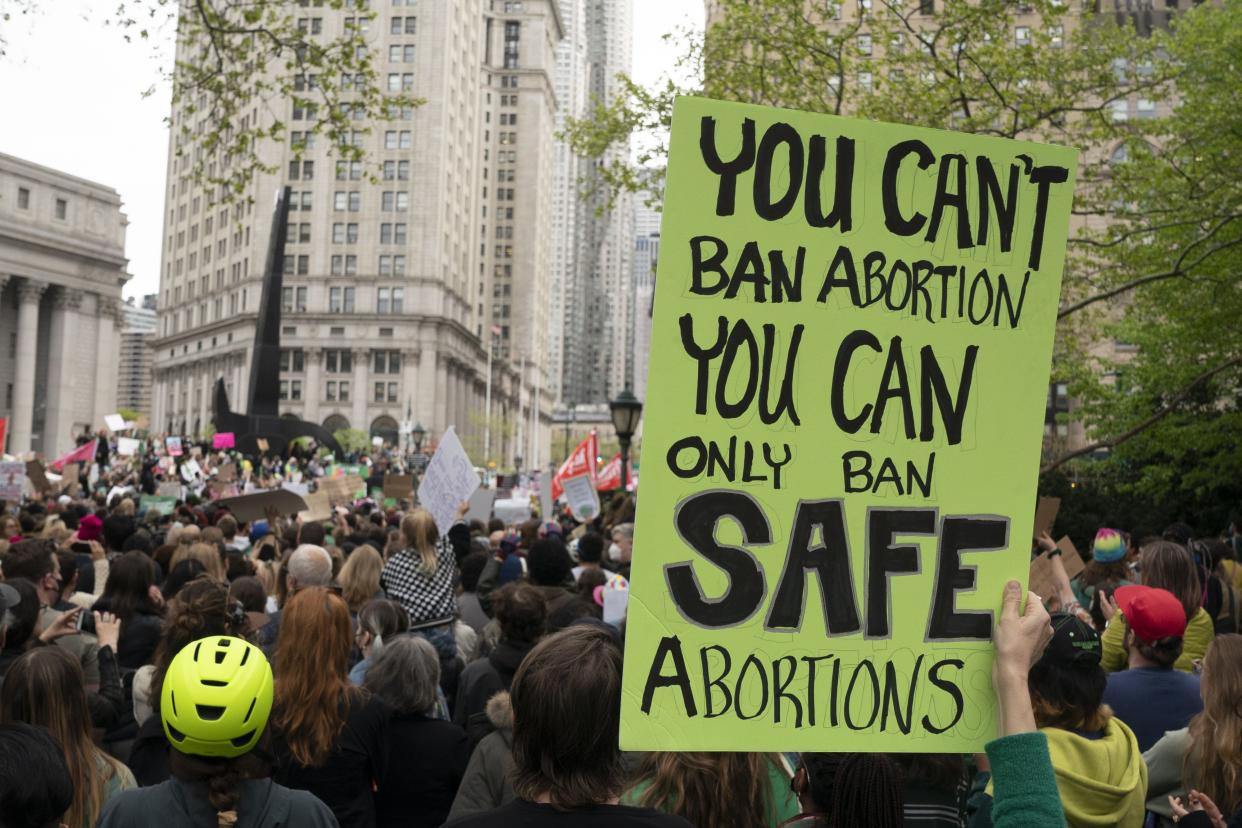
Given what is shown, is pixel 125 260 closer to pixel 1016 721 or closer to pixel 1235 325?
pixel 1235 325

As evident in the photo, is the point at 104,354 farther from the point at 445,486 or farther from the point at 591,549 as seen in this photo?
the point at 591,549

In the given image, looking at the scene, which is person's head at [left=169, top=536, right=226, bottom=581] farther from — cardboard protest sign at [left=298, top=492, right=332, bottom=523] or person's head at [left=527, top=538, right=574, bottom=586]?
cardboard protest sign at [left=298, top=492, right=332, bottom=523]

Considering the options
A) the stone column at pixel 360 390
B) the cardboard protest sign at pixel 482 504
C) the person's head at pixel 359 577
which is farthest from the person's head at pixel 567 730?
the stone column at pixel 360 390

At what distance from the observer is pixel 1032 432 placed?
2.87m

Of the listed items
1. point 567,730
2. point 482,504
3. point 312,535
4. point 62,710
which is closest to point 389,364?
point 482,504

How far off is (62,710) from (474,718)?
194cm

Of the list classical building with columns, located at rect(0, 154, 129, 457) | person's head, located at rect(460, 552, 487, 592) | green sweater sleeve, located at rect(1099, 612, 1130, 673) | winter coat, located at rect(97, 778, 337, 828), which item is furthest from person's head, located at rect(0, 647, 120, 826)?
classical building with columns, located at rect(0, 154, 129, 457)

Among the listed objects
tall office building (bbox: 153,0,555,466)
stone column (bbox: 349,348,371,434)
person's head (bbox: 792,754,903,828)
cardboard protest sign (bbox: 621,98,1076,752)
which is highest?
tall office building (bbox: 153,0,555,466)

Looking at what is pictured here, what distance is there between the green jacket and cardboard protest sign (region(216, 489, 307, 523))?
12.5 meters

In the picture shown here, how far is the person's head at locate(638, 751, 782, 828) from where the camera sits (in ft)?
12.1

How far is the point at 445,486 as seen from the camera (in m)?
11.4

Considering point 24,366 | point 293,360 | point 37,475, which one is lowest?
point 37,475

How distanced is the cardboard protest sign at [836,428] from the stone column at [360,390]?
351ft

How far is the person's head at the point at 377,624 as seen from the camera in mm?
6227
